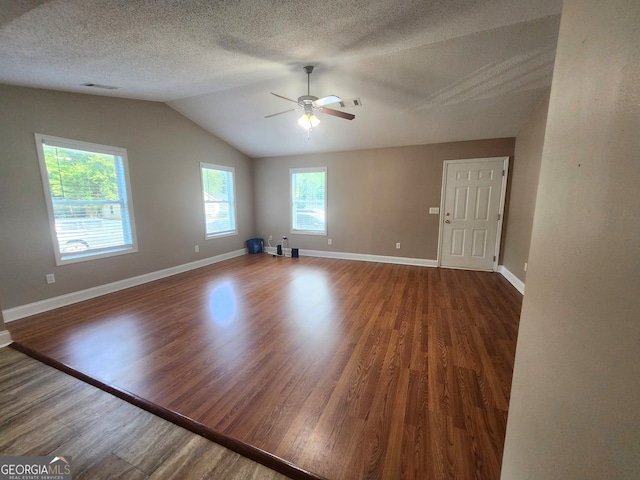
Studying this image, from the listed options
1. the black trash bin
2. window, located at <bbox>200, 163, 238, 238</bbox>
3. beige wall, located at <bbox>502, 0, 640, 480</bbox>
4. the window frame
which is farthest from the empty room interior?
the black trash bin

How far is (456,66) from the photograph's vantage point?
2807 mm

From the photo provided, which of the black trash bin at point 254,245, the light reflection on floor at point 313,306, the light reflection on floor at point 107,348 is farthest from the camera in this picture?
the black trash bin at point 254,245

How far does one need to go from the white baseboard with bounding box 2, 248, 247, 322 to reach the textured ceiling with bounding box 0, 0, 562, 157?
2488 mm

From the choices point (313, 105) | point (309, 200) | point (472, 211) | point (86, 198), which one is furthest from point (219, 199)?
point (472, 211)

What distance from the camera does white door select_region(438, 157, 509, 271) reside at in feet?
14.6

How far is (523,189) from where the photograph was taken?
382 centimetres

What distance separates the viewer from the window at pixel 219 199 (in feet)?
17.2

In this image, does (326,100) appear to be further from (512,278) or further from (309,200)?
(512,278)

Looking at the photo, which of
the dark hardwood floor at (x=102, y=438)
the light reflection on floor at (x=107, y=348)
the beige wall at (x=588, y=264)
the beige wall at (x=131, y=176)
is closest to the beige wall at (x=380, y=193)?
the beige wall at (x=131, y=176)

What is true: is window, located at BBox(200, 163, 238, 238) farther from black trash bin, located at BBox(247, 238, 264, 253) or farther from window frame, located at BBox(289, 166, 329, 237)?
window frame, located at BBox(289, 166, 329, 237)

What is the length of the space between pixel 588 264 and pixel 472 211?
460 cm

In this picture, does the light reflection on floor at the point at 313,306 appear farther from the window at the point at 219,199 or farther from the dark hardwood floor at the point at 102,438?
the window at the point at 219,199

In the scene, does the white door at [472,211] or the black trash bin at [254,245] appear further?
the black trash bin at [254,245]

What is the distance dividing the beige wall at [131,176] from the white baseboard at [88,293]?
0.22 feet
